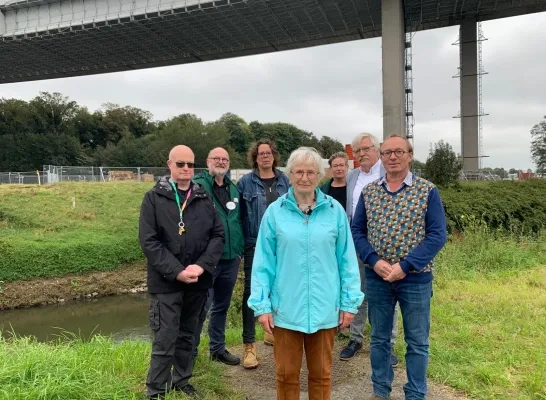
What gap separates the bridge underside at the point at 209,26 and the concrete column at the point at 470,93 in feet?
3.72

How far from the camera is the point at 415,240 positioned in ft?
9.98

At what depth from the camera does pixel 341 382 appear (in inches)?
148

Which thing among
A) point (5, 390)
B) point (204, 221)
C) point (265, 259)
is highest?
point (204, 221)

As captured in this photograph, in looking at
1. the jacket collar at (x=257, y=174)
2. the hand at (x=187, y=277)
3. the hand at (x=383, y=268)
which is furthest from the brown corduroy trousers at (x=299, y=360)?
the jacket collar at (x=257, y=174)

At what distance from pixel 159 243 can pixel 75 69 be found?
45.0 meters

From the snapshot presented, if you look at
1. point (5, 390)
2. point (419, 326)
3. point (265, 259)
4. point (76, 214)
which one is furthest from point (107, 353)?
point (76, 214)

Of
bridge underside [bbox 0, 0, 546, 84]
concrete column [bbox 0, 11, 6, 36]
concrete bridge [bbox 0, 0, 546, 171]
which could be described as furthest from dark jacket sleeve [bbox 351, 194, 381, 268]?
concrete column [bbox 0, 11, 6, 36]

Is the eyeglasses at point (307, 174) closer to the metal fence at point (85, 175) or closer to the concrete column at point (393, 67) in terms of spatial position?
the concrete column at point (393, 67)

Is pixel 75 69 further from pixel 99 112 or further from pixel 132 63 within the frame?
pixel 99 112

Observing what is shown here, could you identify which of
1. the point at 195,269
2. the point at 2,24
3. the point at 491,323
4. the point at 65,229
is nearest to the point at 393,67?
the point at 65,229

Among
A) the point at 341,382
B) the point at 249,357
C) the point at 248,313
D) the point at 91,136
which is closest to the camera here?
the point at 341,382

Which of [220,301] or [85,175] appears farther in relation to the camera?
[85,175]

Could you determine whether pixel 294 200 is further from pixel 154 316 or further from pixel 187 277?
pixel 154 316

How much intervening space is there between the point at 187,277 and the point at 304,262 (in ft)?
2.93
